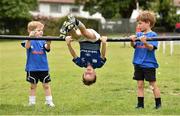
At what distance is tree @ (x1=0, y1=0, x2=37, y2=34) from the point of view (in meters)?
55.1

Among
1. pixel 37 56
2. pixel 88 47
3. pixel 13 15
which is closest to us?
pixel 88 47

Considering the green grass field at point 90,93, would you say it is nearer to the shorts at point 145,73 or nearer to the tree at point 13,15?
the shorts at point 145,73

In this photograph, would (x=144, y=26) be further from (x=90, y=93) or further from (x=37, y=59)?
(x=90, y=93)

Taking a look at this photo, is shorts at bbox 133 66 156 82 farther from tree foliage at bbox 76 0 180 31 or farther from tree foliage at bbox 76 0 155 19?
tree foliage at bbox 76 0 155 19

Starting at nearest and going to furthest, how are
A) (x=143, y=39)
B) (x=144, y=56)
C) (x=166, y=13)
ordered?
(x=143, y=39), (x=144, y=56), (x=166, y=13)

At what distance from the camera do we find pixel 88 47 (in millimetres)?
9578

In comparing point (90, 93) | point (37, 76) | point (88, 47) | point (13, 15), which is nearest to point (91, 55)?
point (88, 47)

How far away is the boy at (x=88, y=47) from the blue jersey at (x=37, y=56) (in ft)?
3.29

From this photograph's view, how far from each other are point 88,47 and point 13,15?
4637 centimetres

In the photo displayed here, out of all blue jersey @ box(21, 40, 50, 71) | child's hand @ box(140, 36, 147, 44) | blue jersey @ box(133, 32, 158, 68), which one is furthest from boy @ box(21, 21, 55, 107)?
child's hand @ box(140, 36, 147, 44)

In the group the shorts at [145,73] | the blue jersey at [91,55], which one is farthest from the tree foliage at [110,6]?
the blue jersey at [91,55]

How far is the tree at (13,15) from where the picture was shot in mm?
55125

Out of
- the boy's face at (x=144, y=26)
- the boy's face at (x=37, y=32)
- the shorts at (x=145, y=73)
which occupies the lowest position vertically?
the shorts at (x=145, y=73)

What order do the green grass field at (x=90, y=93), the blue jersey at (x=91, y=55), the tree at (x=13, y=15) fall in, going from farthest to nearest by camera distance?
the tree at (x=13, y=15) < the green grass field at (x=90, y=93) < the blue jersey at (x=91, y=55)
